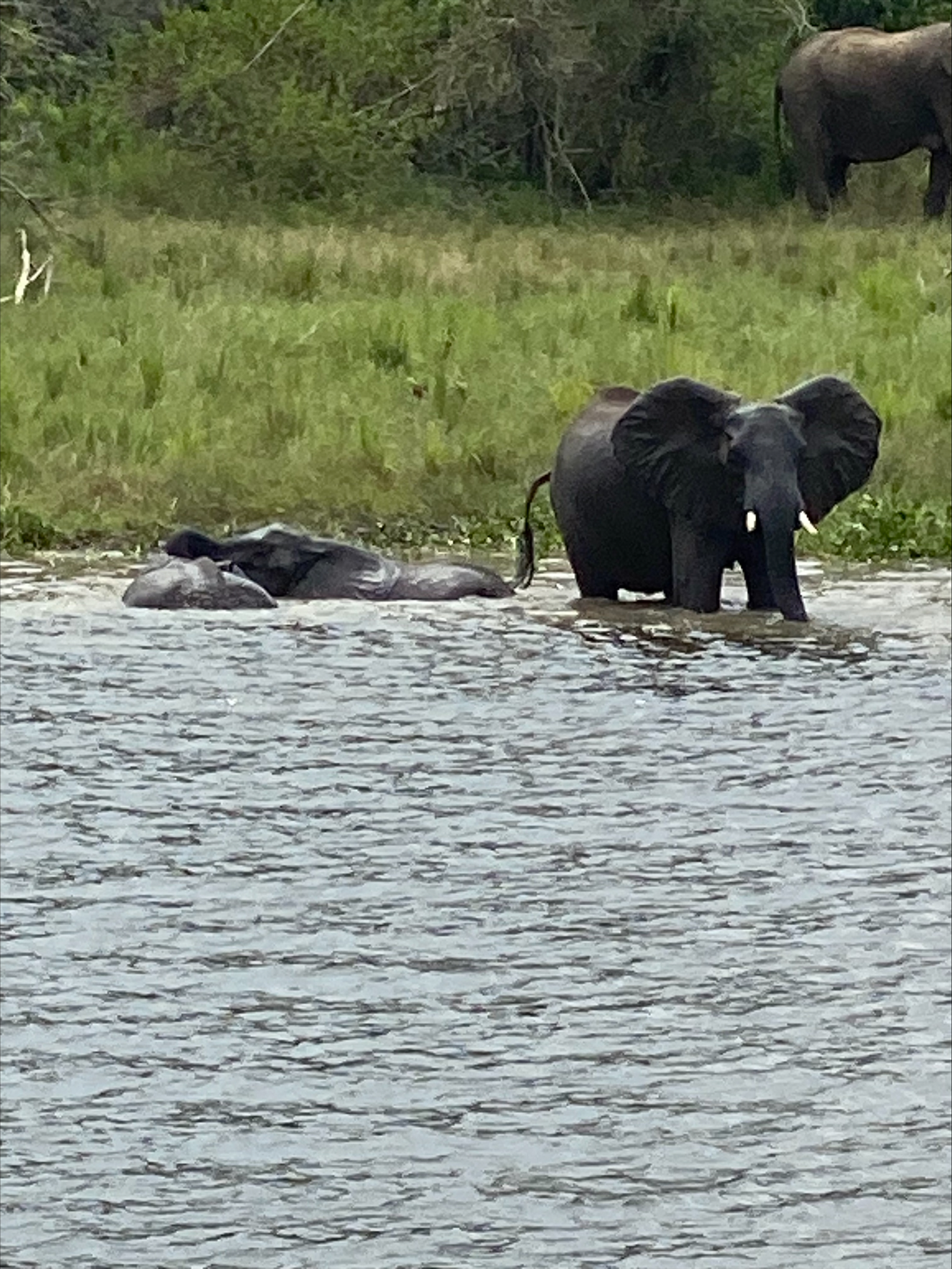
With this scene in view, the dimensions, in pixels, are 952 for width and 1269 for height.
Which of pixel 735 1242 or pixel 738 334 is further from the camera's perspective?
pixel 738 334

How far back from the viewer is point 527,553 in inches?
389

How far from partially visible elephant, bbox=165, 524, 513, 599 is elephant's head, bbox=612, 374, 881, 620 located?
1.98 ft

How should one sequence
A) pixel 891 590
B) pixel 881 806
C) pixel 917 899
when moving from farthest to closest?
pixel 891 590 < pixel 881 806 < pixel 917 899

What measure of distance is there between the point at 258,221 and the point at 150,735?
14.5m

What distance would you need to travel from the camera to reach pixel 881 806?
689 cm

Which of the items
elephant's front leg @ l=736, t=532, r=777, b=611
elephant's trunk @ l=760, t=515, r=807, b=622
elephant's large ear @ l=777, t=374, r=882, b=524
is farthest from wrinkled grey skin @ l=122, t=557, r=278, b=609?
elephant's large ear @ l=777, t=374, r=882, b=524

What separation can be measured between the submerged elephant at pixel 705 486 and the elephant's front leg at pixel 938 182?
14.2 meters

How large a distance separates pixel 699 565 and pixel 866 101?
1599 centimetres

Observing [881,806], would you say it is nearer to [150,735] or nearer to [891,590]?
[150,735]

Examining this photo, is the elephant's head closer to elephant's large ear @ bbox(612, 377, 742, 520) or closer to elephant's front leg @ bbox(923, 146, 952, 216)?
elephant's large ear @ bbox(612, 377, 742, 520)

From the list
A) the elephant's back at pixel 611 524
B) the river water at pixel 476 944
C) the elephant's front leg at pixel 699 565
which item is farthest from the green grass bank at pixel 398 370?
the river water at pixel 476 944

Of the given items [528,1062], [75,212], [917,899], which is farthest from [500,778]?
[75,212]

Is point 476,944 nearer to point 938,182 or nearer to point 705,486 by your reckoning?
point 705,486

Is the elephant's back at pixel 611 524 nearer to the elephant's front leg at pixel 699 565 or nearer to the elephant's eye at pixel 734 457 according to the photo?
the elephant's front leg at pixel 699 565
